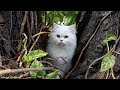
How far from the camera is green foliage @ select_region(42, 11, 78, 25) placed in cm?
193

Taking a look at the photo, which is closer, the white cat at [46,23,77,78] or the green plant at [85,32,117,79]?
the green plant at [85,32,117,79]

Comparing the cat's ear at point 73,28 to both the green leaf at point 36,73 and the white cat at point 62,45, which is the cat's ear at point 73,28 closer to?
the white cat at point 62,45

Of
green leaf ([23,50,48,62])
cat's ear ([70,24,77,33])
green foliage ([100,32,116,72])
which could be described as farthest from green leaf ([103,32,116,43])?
cat's ear ([70,24,77,33])

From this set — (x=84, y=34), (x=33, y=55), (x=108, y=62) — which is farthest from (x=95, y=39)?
(x=33, y=55)

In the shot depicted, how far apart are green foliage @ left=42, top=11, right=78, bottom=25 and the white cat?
0.29ft

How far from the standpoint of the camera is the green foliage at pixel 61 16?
6.32ft

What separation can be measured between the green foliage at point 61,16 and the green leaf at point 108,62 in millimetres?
422

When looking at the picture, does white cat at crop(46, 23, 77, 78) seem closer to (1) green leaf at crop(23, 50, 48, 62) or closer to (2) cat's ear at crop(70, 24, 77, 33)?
(2) cat's ear at crop(70, 24, 77, 33)

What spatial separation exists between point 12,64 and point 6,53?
0.13 meters

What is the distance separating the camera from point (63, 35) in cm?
218

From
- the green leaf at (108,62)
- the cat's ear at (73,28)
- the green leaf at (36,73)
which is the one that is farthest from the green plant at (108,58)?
the cat's ear at (73,28)

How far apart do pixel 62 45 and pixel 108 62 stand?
27.1 inches
